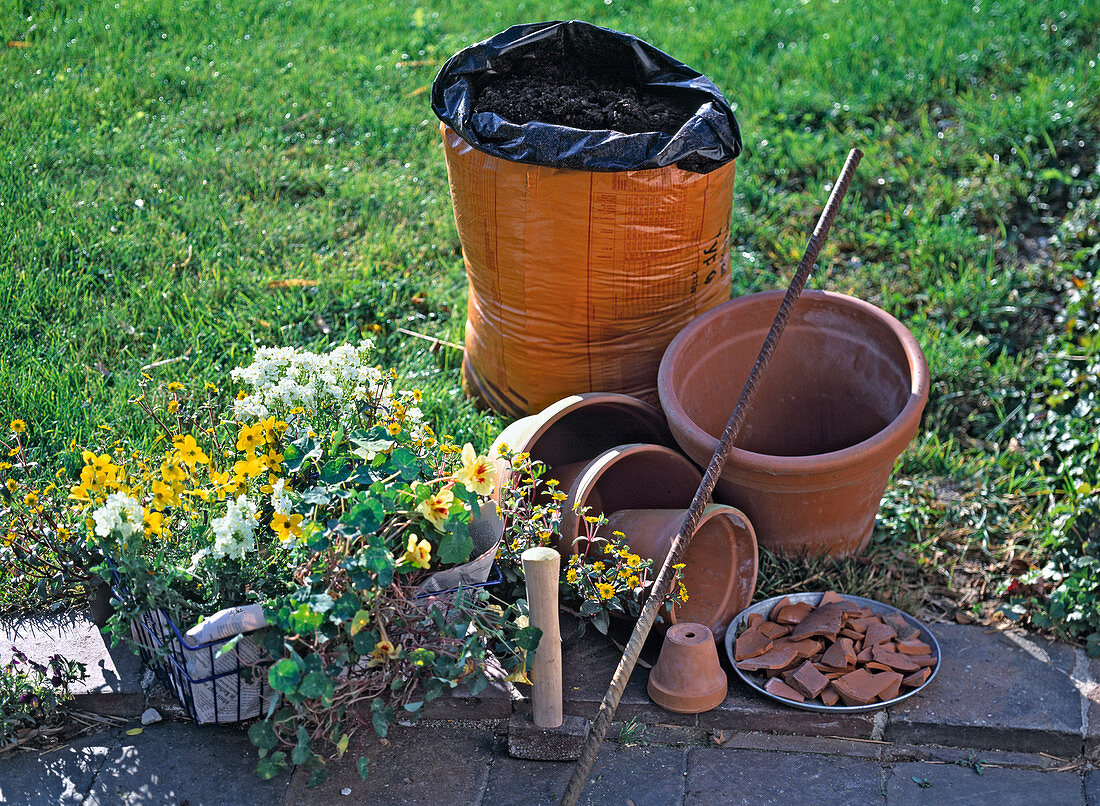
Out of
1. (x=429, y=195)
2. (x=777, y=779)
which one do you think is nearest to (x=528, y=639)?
(x=777, y=779)

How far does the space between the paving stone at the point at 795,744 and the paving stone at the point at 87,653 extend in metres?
1.45

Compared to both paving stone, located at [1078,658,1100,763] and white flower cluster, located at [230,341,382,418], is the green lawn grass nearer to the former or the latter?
paving stone, located at [1078,658,1100,763]

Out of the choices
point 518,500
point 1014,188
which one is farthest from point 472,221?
point 1014,188

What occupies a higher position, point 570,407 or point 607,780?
point 570,407

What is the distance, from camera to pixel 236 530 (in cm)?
209

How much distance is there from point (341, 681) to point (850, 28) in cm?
482

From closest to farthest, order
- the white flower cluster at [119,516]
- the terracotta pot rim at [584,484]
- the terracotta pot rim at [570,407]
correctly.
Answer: the white flower cluster at [119,516], the terracotta pot rim at [584,484], the terracotta pot rim at [570,407]

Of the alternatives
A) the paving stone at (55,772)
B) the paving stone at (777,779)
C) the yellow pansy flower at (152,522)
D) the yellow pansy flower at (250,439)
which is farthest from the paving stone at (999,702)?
the paving stone at (55,772)

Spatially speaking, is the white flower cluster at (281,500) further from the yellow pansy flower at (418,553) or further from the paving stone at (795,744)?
the paving stone at (795,744)

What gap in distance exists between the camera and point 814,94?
504cm

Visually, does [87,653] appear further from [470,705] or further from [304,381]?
[470,705]

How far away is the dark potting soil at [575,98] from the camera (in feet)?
9.80

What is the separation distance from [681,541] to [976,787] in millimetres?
887

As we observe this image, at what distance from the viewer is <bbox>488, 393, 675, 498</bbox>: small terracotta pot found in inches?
109
